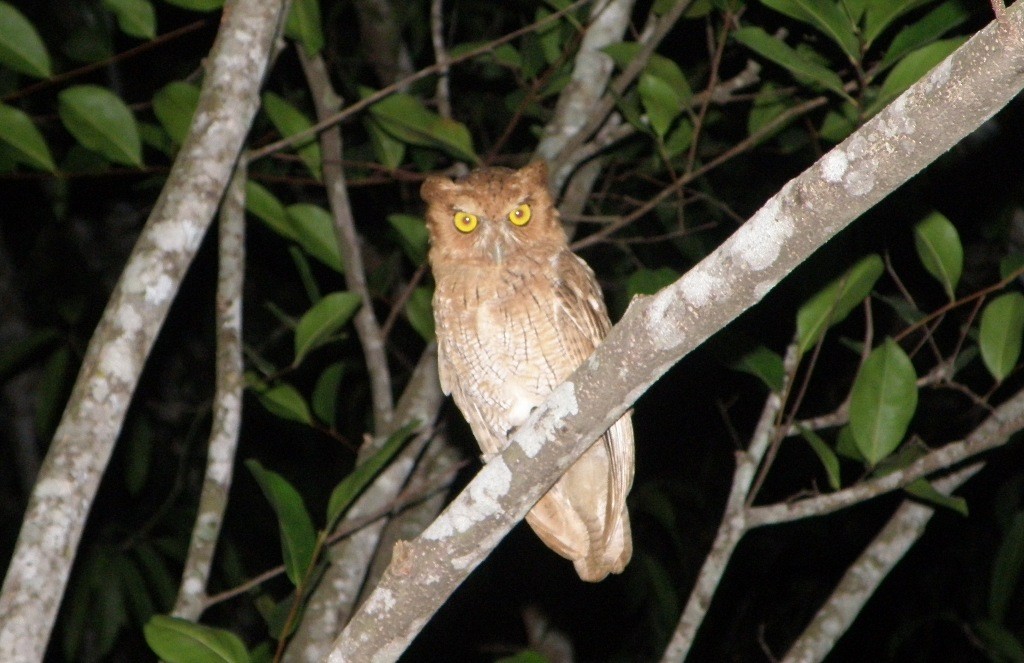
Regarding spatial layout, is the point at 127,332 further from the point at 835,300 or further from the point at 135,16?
the point at 835,300

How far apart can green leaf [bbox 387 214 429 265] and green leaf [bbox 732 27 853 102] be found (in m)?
1.08

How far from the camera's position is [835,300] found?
9.19 feet

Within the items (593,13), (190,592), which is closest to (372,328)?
(190,592)

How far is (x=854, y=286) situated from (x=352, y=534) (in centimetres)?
157

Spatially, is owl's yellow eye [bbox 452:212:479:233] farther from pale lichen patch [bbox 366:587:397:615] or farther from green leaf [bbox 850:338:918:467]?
pale lichen patch [bbox 366:587:397:615]

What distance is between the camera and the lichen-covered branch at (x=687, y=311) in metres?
1.36

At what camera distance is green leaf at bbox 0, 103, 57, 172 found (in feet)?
9.91

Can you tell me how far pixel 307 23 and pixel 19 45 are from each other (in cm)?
82

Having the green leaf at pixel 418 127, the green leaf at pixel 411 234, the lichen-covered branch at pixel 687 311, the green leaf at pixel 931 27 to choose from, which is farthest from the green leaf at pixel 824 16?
the lichen-covered branch at pixel 687 311

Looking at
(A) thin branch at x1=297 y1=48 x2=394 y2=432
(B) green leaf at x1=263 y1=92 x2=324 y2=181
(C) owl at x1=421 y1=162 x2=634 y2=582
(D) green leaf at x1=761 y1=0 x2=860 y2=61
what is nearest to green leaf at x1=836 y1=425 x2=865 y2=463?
(C) owl at x1=421 y1=162 x2=634 y2=582

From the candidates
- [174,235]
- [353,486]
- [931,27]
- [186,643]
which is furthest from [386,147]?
[186,643]

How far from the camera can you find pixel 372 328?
11.2ft

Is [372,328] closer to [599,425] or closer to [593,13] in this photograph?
[593,13]

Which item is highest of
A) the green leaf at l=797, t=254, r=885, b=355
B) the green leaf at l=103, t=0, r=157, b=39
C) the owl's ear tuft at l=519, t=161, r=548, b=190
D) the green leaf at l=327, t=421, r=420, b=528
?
the green leaf at l=103, t=0, r=157, b=39
